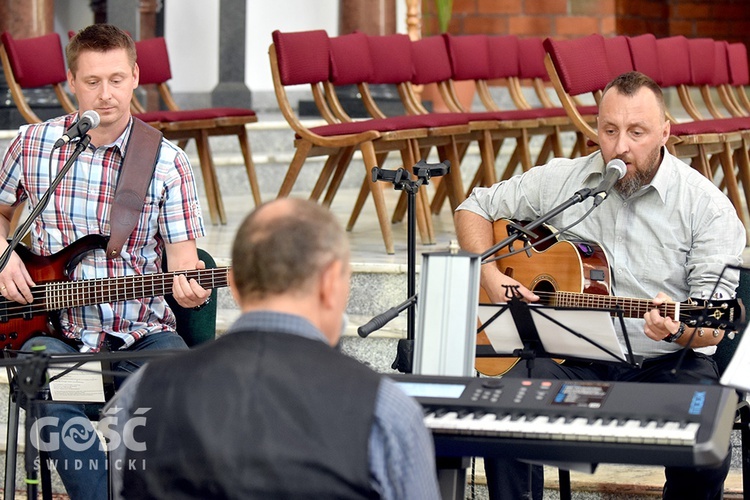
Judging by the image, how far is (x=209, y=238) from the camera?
5.05 m

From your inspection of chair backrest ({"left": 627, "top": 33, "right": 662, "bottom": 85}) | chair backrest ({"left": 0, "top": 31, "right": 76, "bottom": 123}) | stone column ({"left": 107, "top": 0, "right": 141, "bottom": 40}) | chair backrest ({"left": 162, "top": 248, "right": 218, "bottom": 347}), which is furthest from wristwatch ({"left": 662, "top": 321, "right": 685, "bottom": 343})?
stone column ({"left": 107, "top": 0, "right": 141, "bottom": 40})

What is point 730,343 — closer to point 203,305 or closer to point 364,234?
point 203,305

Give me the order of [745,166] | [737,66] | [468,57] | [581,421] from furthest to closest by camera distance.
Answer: [737,66], [468,57], [745,166], [581,421]

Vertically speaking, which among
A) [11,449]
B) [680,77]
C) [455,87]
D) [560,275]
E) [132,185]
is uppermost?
[680,77]

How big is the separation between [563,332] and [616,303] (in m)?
0.29

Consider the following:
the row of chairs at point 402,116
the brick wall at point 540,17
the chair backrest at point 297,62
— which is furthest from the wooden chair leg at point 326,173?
the brick wall at point 540,17

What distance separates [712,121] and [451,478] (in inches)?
147

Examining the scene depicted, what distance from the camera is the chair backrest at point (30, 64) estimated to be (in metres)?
5.22

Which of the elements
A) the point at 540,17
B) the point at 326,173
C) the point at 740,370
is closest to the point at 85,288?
the point at 740,370

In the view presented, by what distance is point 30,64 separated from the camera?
531 cm

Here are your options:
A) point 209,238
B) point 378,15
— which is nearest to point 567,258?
point 209,238

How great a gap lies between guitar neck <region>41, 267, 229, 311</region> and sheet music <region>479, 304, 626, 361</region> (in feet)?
2.24

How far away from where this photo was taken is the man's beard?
289cm

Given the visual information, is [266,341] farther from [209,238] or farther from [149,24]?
[149,24]
